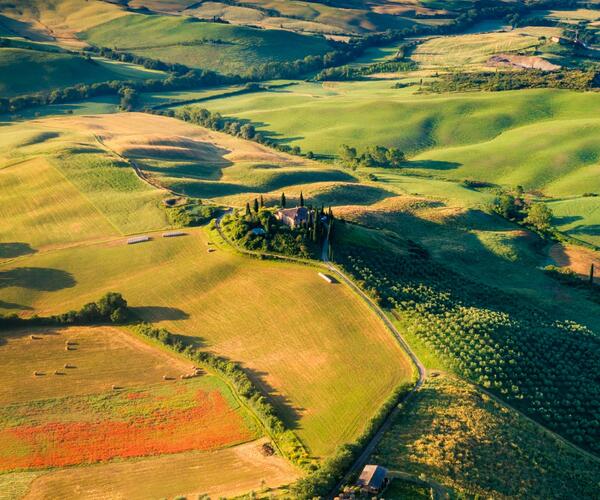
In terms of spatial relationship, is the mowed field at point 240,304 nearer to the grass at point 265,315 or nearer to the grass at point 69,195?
the grass at point 265,315

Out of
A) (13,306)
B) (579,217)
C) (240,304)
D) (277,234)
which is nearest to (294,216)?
(277,234)

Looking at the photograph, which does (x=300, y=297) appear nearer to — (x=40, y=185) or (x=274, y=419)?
(x=274, y=419)

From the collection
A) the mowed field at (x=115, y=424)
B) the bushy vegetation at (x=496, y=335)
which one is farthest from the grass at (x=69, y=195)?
the bushy vegetation at (x=496, y=335)

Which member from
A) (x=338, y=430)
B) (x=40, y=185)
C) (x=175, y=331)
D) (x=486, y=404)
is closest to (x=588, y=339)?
(x=486, y=404)

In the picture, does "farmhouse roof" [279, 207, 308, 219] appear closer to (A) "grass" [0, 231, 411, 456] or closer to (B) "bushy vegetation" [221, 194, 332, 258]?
(B) "bushy vegetation" [221, 194, 332, 258]

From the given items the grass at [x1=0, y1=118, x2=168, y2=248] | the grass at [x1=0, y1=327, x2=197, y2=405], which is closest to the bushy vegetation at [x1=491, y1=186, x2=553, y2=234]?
the grass at [x1=0, y1=118, x2=168, y2=248]
